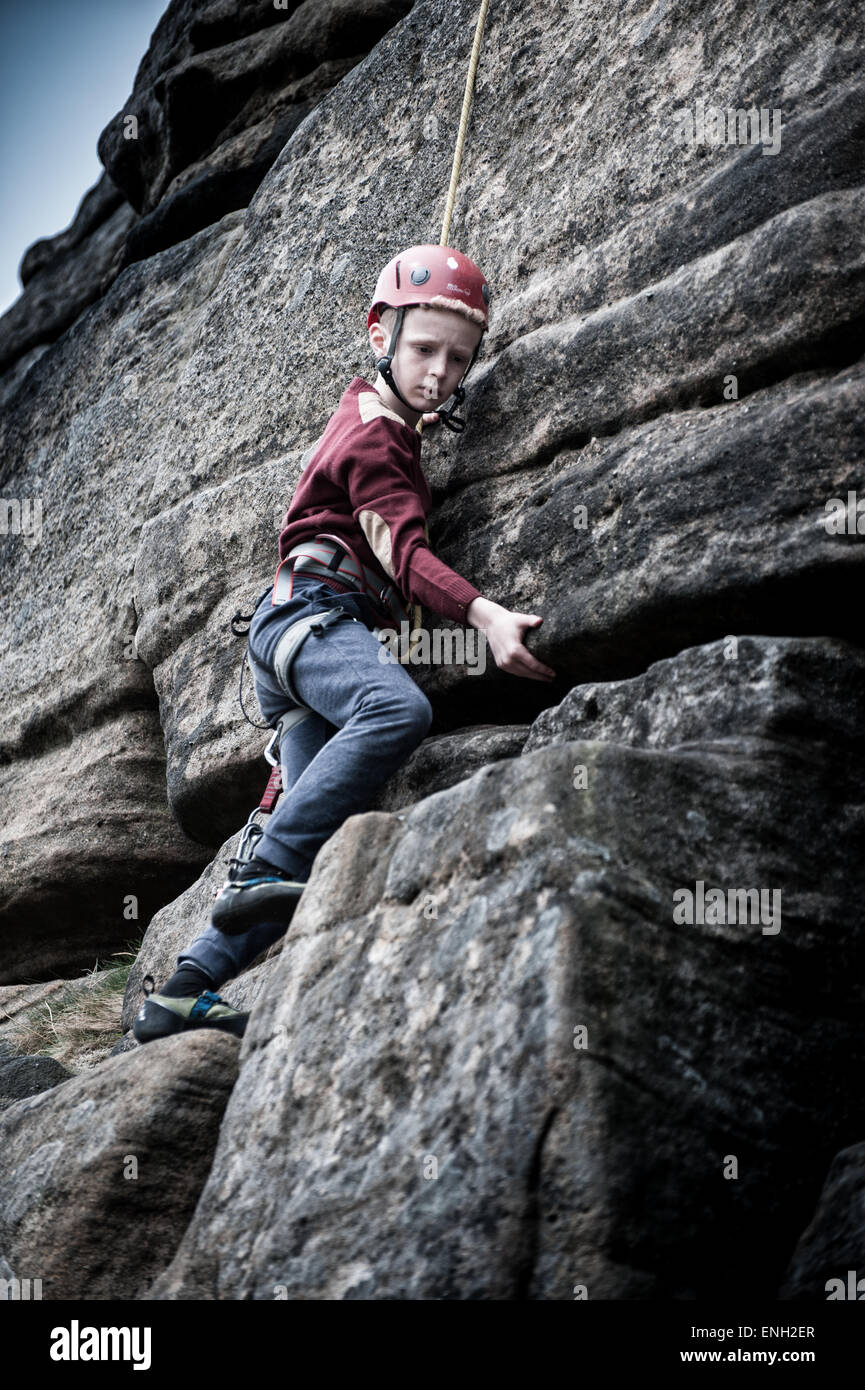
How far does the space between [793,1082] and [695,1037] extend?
27cm

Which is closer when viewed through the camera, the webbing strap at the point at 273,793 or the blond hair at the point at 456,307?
the blond hair at the point at 456,307

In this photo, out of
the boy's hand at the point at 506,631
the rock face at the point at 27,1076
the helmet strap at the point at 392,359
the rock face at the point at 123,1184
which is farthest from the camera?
the rock face at the point at 27,1076

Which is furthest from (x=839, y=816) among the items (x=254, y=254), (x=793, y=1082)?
(x=254, y=254)

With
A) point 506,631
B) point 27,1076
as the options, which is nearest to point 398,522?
point 506,631

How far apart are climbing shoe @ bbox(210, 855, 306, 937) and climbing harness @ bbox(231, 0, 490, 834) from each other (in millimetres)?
341

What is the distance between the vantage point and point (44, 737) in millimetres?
7777

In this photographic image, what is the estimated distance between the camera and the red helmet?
4738mm

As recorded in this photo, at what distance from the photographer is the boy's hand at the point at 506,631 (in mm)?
4184

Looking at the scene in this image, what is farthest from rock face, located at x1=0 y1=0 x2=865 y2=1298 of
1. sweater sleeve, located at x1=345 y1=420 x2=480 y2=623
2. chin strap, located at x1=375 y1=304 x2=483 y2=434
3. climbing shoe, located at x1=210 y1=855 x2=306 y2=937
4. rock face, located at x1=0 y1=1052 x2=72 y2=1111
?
rock face, located at x1=0 y1=1052 x2=72 y2=1111

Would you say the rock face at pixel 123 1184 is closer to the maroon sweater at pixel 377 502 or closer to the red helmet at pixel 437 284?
the maroon sweater at pixel 377 502

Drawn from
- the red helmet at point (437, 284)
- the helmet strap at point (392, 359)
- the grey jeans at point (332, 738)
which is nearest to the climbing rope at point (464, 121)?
the red helmet at point (437, 284)

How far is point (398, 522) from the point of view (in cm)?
441

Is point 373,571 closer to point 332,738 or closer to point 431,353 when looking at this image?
point 332,738

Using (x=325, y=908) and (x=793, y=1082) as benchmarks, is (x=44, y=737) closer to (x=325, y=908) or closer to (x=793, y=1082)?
(x=325, y=908)
